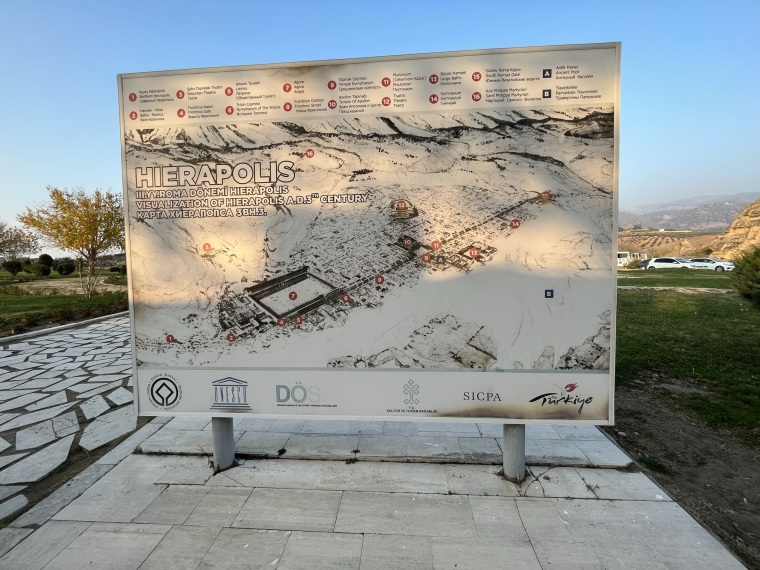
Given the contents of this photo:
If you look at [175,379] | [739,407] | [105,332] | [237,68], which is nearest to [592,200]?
[237,68]

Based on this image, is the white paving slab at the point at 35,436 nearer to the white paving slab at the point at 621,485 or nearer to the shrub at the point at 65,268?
the white paving slab at the point at 621,485

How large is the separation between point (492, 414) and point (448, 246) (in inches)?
62.7

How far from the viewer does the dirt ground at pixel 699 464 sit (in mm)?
3355

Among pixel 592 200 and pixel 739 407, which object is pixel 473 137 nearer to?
pixel 592 200

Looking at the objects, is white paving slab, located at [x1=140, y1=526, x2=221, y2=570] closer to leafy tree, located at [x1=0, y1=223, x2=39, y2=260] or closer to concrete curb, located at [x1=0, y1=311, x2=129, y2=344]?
concrete curb, located at [x1=0, y1=311, x2=129, y2=344]

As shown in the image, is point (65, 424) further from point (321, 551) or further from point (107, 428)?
point (321, 551)

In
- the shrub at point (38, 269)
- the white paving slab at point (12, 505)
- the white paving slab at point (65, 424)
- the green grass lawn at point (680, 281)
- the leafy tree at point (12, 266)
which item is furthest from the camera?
the shrub at point (38, 269)

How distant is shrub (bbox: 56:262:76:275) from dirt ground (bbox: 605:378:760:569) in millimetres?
38940

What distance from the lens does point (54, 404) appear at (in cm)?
630

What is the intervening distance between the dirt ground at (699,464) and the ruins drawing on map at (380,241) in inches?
65.8

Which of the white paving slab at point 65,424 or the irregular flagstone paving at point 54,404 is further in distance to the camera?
the white paving slab at point 65,424

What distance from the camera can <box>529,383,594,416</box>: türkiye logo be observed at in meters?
3.55

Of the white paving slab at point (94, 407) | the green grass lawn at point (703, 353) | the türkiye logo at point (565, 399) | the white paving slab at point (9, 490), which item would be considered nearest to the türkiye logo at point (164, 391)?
the white paving slab at point (9, 490)

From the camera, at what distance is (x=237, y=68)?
358cm
